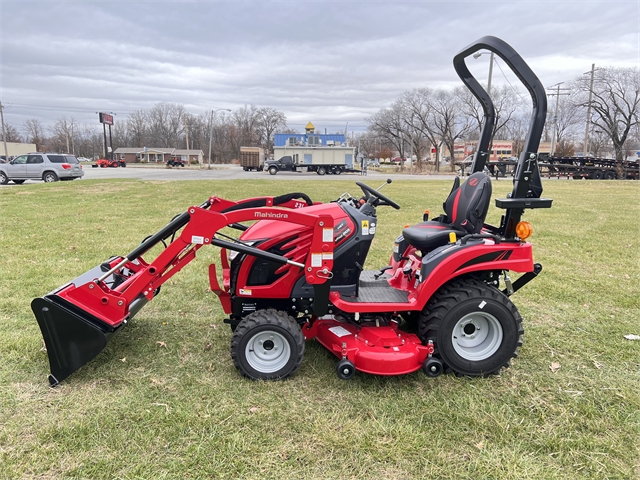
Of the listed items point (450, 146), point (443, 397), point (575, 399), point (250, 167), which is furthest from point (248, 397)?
point (450, 146)

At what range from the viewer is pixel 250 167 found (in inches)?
2035

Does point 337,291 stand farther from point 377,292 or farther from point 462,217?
point 462,217

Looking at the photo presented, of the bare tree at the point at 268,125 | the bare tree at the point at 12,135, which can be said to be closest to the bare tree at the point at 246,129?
the bare tree at the point at 268,125

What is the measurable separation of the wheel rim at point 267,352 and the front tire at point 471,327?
44.7 inches

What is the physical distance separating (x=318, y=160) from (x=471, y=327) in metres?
40.9

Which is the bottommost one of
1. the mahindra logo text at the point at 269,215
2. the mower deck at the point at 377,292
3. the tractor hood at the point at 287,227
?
the mower deck at the point at 377,292

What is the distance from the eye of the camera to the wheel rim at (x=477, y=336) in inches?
135

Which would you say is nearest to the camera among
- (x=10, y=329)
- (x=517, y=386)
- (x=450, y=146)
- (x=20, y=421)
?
(x=20, y=421)

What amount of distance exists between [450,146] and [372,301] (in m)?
57.4

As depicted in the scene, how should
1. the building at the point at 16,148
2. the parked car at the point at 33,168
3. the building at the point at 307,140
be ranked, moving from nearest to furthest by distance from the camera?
1. the parked car at the point at 33,168
2. the building at the point at 307,140
3. the building at the point at 16,148

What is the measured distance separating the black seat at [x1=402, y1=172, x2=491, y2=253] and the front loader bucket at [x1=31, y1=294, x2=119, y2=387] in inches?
105

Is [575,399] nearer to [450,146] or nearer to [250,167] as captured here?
[250,167]

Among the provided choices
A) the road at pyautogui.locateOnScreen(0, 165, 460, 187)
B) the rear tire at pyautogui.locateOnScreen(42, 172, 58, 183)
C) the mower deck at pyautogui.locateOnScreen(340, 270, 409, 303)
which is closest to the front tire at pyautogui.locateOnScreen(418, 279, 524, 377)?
the mower deck at pyautogui.locateOnScreen(340, 270, 409, 303)

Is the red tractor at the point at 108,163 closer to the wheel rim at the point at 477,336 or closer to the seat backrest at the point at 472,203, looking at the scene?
the seat backrest at the point at 472,203
